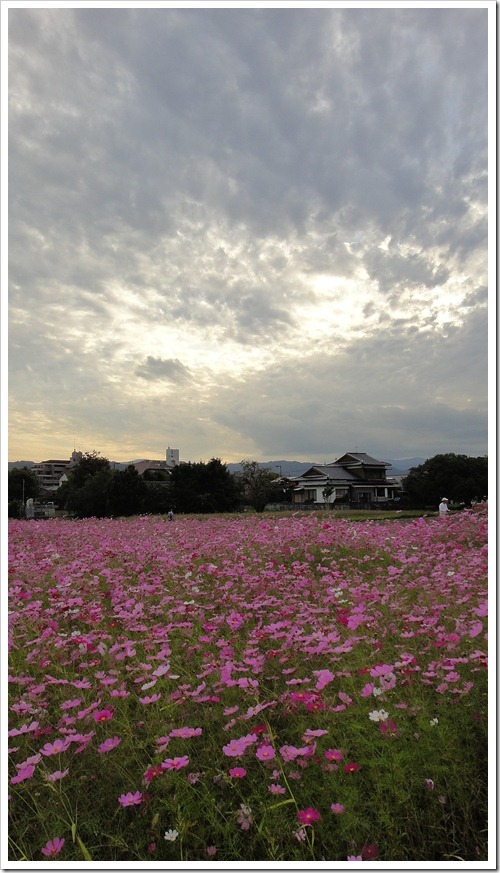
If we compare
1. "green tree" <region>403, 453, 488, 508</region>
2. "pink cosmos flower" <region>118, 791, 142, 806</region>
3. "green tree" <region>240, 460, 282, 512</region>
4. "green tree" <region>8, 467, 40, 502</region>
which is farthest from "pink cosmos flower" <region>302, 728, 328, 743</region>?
"green tree" <region>240, 460, 282, 512</region>

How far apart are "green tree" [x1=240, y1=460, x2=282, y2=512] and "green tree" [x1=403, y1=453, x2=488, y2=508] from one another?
8786mm

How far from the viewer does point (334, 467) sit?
170 ft

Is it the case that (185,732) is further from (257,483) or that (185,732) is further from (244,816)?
(257,483)

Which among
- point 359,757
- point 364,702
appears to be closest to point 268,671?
point 364,702

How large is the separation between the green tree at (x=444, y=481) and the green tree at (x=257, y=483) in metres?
8.79

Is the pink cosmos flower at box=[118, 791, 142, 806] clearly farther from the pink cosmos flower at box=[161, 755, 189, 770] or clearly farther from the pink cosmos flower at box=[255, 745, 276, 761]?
the pink cosmos flower at box=[255, 745, 276, 761]

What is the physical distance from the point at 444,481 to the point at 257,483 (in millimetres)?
11363

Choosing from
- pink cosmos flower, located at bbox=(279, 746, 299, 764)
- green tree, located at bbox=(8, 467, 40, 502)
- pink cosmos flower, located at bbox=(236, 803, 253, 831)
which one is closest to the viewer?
pink cosmos flower, located at bbox=(236, 803, 253, 831)

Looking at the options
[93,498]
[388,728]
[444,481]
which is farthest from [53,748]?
[444,481]

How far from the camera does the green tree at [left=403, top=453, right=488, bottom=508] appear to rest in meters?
25.8

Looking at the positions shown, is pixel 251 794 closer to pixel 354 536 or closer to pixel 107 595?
pixel 107 595

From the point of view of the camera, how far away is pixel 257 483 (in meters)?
32.8

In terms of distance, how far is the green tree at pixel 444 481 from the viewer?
2583 centimetres

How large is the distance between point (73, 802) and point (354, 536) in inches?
212
